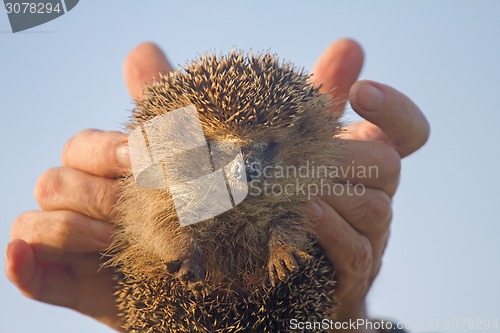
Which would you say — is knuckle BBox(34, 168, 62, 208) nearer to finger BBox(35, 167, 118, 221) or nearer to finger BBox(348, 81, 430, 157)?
finger BBox(35, 167, 118, 221)

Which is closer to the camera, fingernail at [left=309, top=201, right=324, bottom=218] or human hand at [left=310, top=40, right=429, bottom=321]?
fingernail at [left=309, top=201, right=324, bottom=218]

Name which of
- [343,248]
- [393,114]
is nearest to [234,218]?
[343,248]

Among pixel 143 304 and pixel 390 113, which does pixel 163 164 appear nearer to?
pixel 143 304

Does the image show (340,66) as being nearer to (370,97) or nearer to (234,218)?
(370,97)

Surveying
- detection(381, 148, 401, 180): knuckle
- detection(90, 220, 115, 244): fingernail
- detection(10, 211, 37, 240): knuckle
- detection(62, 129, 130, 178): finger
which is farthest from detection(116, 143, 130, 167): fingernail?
detection(381, 148, 401, 180): knuckle

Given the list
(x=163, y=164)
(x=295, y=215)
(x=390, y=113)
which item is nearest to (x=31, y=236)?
(x=163, y=164)

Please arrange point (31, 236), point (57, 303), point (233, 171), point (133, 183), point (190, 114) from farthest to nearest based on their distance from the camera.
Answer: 1. point (57, 303)
2. point (31, 236)
3. point (133, 183)
4. point (190, 114)
5. point (233, 171)

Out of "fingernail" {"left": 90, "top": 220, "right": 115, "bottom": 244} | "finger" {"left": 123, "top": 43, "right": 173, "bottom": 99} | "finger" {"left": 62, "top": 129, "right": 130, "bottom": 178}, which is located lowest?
"fingernail" {"left": 90, "top": 220, "right": 115, "bottom": 244}

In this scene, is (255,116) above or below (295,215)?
above
